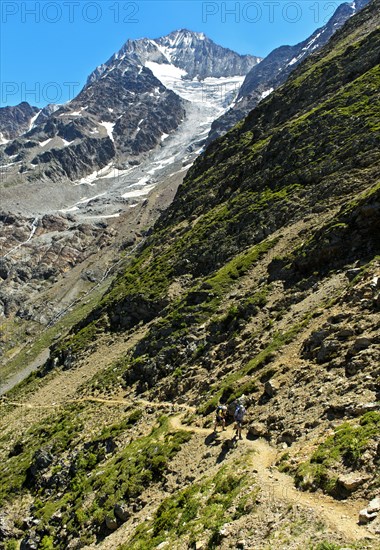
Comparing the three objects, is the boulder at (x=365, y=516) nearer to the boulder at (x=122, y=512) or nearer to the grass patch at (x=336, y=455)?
the grass patch at (x=336, y=455)

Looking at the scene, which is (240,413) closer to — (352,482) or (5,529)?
(352,482)

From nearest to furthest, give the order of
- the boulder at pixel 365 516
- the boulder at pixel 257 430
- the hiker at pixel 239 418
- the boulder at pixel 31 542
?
1. the boulder at pixel 365 516
2. the boulder at pixel 257 430
3. the hiker at pixel 239 418
4. the boulder at pixel 31 542

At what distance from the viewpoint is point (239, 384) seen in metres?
24.6

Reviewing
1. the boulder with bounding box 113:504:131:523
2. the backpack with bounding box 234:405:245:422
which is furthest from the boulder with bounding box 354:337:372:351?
the boulder with bounding box 113:504:131:523

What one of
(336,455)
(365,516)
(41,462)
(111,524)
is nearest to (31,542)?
(111,524)

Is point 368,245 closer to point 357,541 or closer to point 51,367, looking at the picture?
point 357,541

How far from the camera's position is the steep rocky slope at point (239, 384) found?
13891 millimetres

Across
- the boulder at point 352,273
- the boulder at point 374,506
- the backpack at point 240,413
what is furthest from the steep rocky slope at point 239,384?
the backpack at point 240,413

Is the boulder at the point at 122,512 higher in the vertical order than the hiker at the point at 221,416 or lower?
lower

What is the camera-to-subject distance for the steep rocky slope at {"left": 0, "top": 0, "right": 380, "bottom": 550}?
45.6 feet

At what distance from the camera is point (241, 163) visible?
250ft

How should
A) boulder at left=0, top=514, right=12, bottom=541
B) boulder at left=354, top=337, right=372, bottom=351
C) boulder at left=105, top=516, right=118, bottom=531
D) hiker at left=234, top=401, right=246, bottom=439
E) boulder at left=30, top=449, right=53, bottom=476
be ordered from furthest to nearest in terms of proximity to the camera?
boulder at left=30, top=449, right=53, bottom=476, boulder at left=0, top=514, right=12, bottom=541, boulder at left=105, top=516, right=118, bottom=531, hiker at left=234, top=401, right=246, bottom=439, boulder at left=354, top=337, right=372, bottom=351

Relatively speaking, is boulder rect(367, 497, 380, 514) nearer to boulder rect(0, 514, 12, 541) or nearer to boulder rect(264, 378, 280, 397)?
boulder rect(264, 378, 280, 397)

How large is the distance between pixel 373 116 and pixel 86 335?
4941 cm
